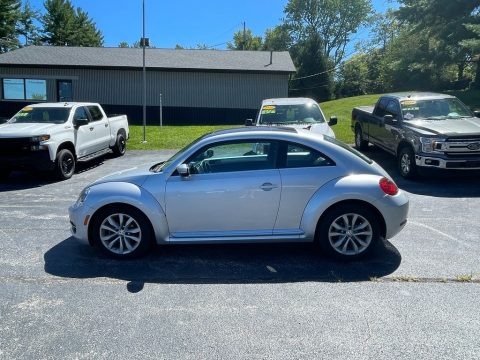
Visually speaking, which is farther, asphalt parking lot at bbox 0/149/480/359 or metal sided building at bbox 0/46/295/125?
metal sided building at bbox 0/46/295/125

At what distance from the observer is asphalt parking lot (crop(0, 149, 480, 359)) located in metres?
3.41

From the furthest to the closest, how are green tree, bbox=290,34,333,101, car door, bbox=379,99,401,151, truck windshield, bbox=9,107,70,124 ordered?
1. green tree, bbox=290,34,333,101
2. truck windshield, bbox=9,107,70,124
3. car door, bbox=379,99,401,151

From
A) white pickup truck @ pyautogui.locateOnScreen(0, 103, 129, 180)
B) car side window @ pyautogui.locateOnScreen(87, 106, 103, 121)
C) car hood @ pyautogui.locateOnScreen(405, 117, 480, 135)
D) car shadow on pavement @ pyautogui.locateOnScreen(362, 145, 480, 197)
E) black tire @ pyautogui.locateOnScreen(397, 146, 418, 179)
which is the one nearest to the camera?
car shadow on pavement @ pyautogui.locateOnScreen(362, 145, 480, 197)

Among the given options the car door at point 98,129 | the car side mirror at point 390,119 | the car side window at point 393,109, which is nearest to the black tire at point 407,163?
the car side mirror at point 390,119

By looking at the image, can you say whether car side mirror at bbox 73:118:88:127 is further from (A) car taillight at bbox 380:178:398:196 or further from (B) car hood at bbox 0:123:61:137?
(A) car taillight at bbox 380:178:398:196

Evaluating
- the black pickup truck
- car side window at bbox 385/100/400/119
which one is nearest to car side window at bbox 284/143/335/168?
the black pickup truck

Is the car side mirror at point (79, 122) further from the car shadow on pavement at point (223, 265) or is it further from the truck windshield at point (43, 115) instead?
the car shadow on pavement at point (223, 265)

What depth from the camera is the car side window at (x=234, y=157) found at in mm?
5199

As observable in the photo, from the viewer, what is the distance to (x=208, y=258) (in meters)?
5.32

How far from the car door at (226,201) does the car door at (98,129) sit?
25.4ft

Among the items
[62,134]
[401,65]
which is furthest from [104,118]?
[401,65]

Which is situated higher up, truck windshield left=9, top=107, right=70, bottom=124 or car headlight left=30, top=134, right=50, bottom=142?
truck windshield left=9, top=107, right=70, bottom=124

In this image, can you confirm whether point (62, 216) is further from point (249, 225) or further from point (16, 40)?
point (16, 40)

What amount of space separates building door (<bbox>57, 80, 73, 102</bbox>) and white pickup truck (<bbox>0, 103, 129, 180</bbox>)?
1421 cm
